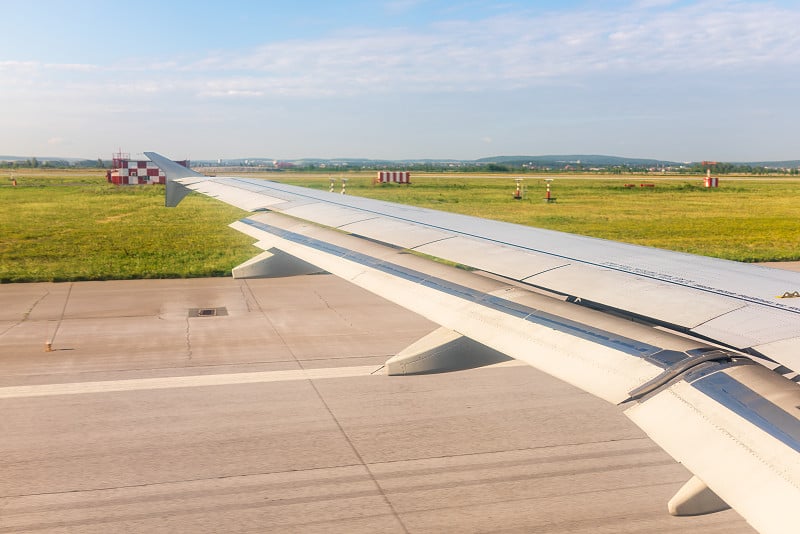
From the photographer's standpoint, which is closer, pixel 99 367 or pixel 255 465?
pixel 255 465

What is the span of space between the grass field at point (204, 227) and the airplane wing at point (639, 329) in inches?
392

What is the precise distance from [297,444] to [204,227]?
59.9 feet

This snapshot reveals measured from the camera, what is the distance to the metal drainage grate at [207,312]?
423 inches

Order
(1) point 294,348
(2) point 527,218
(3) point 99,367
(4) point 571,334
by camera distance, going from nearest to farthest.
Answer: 1. (4) point 571,334
2. (3) point 99,367
3. (1) point 294,348
4. (2) point 527,218

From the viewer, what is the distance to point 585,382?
299 cm

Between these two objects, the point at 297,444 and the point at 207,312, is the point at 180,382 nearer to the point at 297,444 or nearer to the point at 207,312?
the point at 297,444

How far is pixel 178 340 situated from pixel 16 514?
463 centimetres

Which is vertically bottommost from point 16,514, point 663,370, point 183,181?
point 16,514

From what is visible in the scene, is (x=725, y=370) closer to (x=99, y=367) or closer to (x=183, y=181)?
(x=99, y=367)

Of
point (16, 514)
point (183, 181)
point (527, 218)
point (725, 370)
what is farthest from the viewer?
point (527, 218)

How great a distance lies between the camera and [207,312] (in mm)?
10930

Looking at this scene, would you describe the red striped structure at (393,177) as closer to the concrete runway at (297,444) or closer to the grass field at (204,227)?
the grass field at (204,227)

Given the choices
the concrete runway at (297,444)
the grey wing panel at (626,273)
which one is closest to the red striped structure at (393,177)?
the concrete runway at (297,444)

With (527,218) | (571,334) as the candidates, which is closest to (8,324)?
(571,334)
